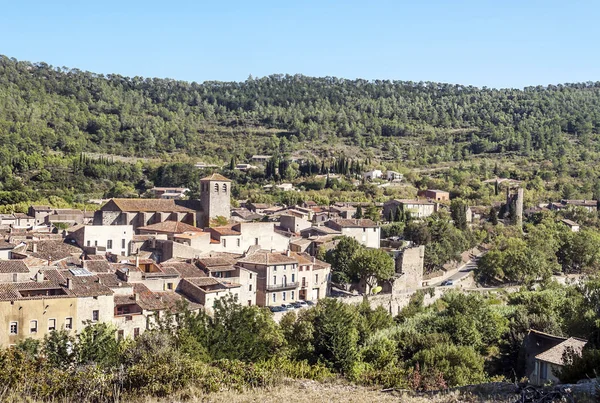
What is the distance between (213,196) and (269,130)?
2723 inches

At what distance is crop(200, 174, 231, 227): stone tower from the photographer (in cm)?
4019

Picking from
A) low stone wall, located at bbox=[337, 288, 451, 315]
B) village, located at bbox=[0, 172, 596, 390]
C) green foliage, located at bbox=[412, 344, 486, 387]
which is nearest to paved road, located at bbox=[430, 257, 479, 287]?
village, located at bbox=[0, 172, 596, 390]

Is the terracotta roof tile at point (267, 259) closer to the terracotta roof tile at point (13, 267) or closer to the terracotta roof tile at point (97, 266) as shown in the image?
the terracotta roof tile at point (97, 266)

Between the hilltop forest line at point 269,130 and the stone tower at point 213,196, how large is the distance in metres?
24.1

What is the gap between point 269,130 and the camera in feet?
356

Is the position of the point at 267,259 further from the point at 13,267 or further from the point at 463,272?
the point at 463,272

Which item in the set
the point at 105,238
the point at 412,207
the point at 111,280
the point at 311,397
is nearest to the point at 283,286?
the point at 105,238

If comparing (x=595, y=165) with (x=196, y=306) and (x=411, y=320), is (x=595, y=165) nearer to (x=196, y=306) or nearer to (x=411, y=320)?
(x=411, y=320)

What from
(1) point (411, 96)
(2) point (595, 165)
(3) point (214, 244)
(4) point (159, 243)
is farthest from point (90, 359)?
(1) point (411, 96)

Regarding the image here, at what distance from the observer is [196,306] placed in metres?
24.2

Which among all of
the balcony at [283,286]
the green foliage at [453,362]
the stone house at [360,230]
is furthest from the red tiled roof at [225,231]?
the green foliage at [453,362]

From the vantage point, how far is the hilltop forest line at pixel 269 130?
234 feet

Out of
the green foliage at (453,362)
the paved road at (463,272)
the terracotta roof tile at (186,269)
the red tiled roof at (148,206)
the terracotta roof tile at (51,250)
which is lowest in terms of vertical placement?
the paved road at (463,272)

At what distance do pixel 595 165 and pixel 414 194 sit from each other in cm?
3035
